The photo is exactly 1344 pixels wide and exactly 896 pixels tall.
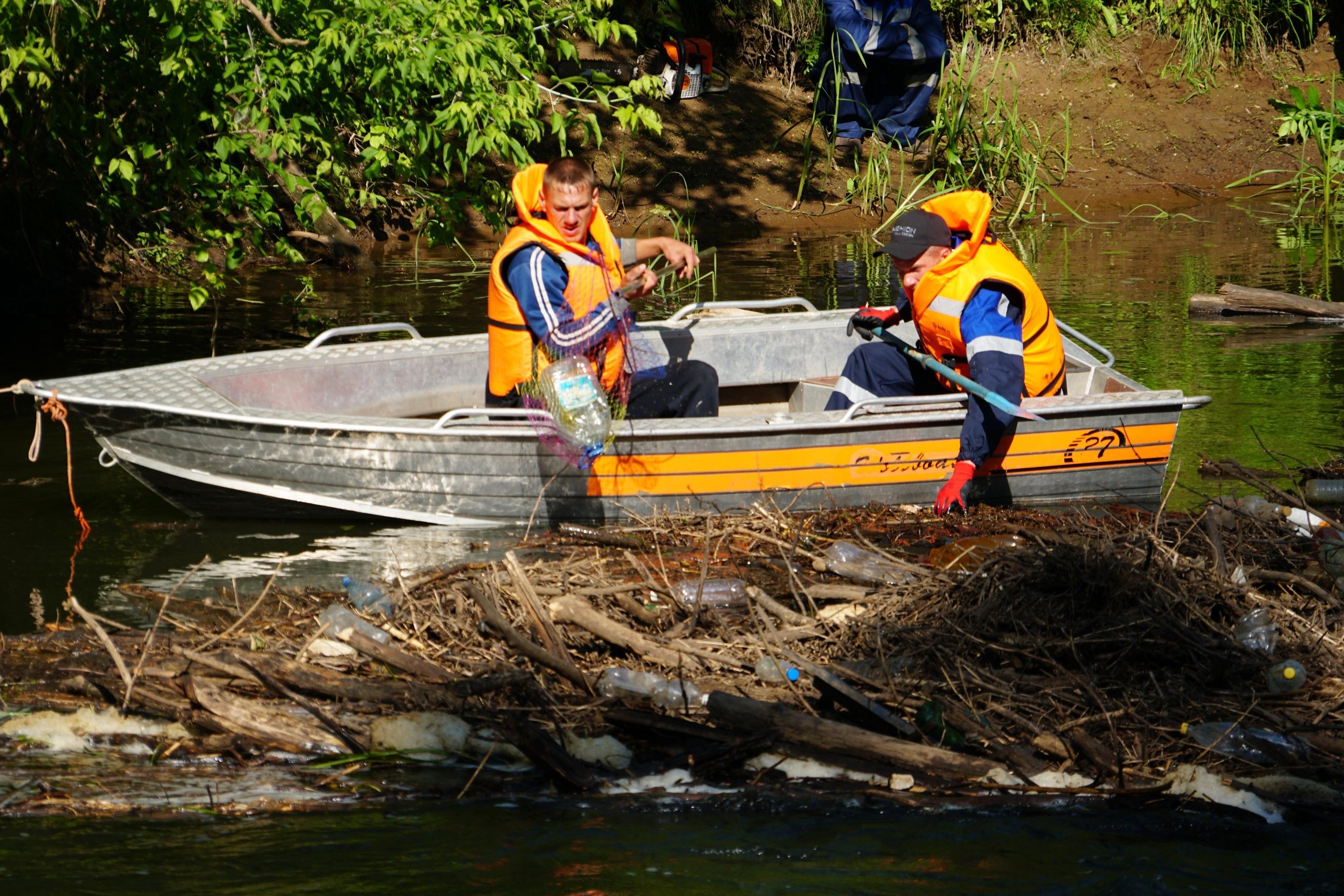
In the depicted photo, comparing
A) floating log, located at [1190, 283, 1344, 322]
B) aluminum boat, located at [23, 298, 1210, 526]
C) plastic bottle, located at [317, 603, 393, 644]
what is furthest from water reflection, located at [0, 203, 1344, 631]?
plastic bottle, located at [317, 603, 393, 644]

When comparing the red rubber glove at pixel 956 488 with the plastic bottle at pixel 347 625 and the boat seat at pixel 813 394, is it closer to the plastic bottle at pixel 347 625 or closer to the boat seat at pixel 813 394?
the boat seat at pixel 813 394

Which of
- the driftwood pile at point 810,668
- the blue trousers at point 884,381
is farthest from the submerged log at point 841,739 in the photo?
the blue trousers at point 884,381

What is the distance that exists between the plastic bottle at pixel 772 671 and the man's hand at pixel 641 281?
7.02 feet

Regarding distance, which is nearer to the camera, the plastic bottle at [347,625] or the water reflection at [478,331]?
the plastic bottle at [347,625]

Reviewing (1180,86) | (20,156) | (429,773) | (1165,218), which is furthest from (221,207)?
(1180,86)

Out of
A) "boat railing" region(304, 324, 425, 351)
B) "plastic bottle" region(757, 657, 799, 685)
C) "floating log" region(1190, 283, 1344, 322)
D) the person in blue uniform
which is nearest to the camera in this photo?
"plastic bottle" region(757, 657, 799, 685)

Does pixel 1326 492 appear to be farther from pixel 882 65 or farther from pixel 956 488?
pixel 882 65

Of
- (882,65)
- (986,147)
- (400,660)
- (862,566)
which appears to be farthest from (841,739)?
(882,65)

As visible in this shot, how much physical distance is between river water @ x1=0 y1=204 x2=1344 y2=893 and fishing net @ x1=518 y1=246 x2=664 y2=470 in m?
0.66

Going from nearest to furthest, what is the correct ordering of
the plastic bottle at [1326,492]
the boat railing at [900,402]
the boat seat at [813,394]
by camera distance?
the boat railing at [900,402] < the plastic bottle at [1326,492] < the boat seat at [813,394]

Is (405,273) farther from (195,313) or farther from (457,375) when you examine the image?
(457,375)

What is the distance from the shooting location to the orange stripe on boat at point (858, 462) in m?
6.60

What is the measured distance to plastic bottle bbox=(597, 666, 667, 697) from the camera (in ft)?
15.4

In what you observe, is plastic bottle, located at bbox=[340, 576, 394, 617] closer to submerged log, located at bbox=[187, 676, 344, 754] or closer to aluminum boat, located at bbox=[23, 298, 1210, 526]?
submerged log, located at bbox=[187, 676, 344, 754]
